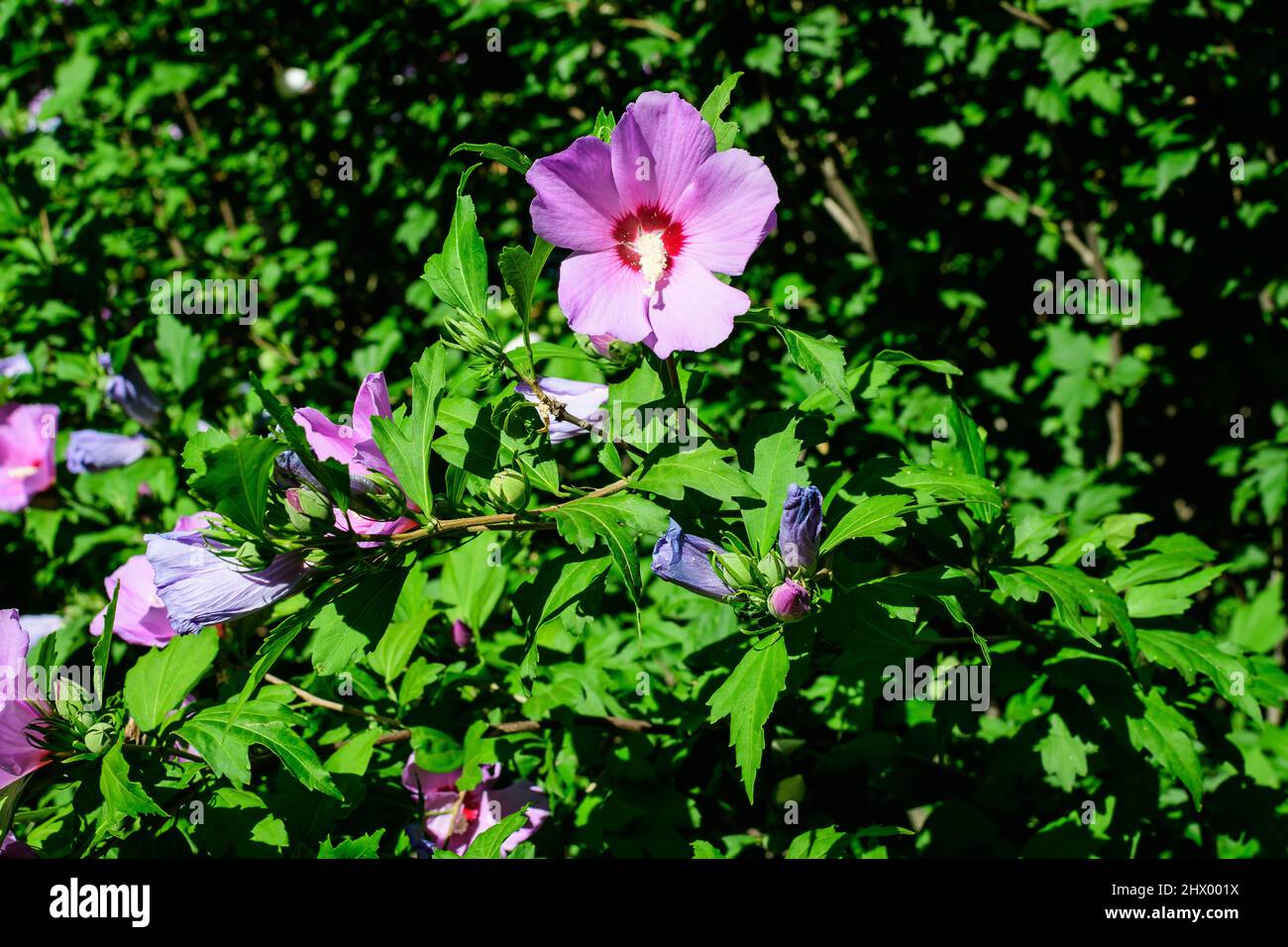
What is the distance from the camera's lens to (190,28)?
356 cm

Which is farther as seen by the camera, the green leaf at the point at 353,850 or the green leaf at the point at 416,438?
the green leaf at the point at 353,850

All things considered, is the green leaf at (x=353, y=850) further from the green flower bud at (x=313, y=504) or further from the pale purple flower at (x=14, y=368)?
the pale purple flower at (x=14, y=368)

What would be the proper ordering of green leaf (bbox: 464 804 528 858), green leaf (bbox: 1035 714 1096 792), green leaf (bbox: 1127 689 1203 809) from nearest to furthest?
1. green leaf (bbox: 464 804 528 858)
2. green leaf (bbox: 1127 689 1203 809)
3. green leaf (bbox: 1035 714 1096 792)

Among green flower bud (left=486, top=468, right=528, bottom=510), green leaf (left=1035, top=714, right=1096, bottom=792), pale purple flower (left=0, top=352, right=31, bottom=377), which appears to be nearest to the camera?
green flower bud (left=486, top=468, right=528, bottom=510)

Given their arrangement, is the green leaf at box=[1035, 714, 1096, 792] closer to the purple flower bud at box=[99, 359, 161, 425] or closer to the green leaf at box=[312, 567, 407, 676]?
the green leaf at box=[312, 567, 407, 676]

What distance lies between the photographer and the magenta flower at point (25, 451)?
2.51 m

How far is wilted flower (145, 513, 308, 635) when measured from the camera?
1223mm

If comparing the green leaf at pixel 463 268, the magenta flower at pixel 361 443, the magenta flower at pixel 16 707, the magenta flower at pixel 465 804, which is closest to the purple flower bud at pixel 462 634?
the magenta flower at pixel 465 804

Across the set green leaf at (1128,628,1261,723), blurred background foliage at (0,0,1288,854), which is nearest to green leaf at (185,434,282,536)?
blurred background foliage at (0,0,1288,854)

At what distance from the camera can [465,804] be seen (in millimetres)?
1782

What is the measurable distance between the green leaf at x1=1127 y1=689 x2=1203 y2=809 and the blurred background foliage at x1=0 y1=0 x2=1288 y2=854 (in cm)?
45

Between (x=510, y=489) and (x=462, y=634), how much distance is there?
77 cm

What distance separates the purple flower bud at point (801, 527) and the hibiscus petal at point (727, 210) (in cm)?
29
